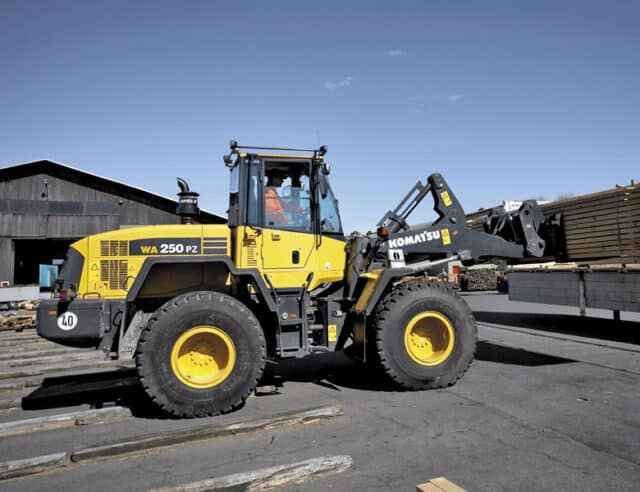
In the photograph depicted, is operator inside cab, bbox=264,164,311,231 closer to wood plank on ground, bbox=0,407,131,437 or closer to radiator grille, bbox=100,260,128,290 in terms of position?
radiator grille, bbox=100,260,128,290

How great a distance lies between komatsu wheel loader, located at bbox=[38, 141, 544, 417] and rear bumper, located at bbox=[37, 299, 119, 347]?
0.5 inches

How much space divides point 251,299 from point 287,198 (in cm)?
Answer: 147

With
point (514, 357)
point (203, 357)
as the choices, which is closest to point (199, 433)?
point (203, 357)

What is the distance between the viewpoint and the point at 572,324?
45.4 ft

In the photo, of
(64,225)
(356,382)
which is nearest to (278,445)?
(356,382)

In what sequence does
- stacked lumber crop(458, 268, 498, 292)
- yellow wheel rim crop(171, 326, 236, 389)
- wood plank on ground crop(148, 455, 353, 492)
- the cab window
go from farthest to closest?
stacked lumber crop(458, 268, 498, 292)
the cab window
yellow wheel rim crop(171, 326, 236, 389)
wood plank on ground crop(148, 455, 353, 492)

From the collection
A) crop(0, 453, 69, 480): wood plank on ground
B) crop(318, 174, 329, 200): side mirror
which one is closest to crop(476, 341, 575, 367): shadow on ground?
crop(318, 174, 329, 200): side mirror

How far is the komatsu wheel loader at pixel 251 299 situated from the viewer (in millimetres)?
5586

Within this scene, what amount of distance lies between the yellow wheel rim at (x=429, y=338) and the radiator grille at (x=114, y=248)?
3.79 meters

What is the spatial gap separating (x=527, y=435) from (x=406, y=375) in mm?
1830

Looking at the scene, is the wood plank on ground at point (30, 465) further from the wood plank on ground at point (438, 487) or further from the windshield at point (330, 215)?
the windshield at point (330, 215)

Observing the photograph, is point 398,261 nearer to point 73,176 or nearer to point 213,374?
point 213,374

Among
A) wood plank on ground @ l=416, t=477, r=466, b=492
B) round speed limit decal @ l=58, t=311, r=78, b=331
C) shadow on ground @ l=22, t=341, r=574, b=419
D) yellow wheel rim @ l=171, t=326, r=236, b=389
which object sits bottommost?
shadow on ground @ l=22, t=341, r=574, b=419

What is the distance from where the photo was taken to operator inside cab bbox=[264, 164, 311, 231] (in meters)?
6.56
